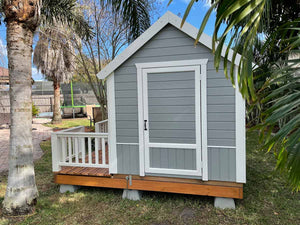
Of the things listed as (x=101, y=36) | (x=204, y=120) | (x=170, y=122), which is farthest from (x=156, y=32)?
(x=101, y=36)

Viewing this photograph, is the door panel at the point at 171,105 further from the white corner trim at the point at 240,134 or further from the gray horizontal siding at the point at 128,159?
the white corner trim at the point at 240,134

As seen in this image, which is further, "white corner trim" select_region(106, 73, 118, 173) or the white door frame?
"white corner trim" select_region(106, 73, 118, 173)

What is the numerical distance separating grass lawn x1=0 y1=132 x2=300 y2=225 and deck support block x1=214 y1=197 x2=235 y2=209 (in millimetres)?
88

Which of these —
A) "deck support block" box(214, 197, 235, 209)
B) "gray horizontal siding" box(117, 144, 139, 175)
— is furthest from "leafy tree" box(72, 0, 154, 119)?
"deck support block" box(214, 197, 235, 209)

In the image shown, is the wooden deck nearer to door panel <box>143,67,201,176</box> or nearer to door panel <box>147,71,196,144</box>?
door panel <box>143,67,201,176</box>

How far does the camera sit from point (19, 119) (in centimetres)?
300

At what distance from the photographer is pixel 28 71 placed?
10.1ft

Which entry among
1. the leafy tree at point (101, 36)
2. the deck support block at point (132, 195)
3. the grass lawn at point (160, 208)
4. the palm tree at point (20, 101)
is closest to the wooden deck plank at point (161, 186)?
the deck support block at point (132, 195)

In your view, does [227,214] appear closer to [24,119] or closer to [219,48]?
[219,48]

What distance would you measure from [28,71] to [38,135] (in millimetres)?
7374

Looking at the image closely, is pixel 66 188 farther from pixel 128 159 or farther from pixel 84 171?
pixel 128 159

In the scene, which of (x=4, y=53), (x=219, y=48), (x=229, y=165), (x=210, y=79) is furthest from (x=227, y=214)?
(x=4, y=53)

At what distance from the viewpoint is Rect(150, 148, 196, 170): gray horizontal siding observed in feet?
11.1

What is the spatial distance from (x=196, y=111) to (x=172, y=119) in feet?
1.24
